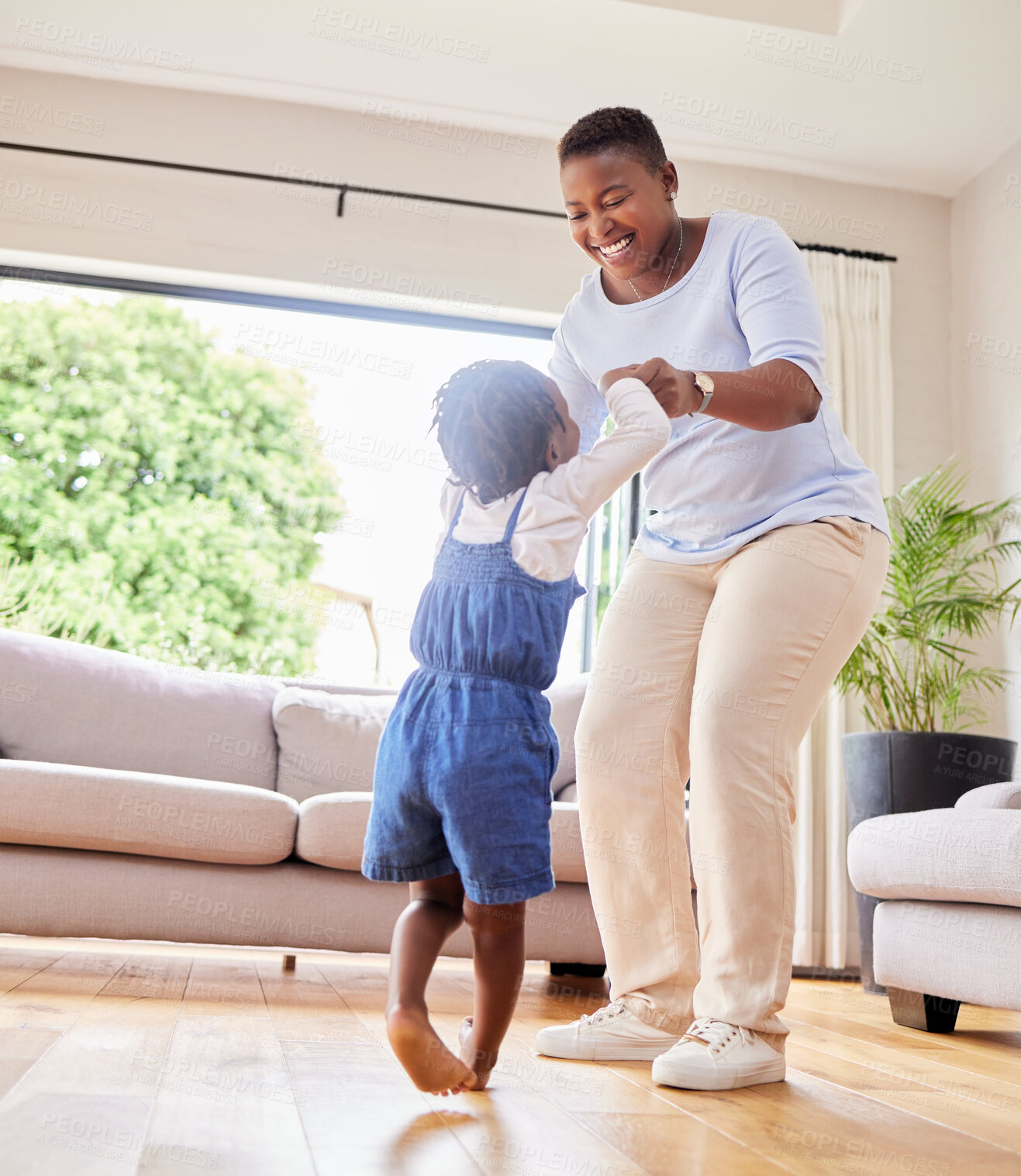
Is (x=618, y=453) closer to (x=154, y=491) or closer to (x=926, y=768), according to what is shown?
(x=926, y=768)

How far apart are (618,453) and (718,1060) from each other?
2.43ft

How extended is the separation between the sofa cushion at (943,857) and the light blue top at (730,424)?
2.14 feet

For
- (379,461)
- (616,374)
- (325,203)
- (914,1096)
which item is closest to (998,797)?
(914,1096)

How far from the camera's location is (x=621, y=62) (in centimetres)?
375

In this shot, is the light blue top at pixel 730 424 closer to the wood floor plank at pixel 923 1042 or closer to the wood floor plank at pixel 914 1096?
the wood floor plank at pixel 914 1096

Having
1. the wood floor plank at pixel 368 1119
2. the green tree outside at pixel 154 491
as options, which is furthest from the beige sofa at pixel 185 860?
the green tree outside at pixel 154 491

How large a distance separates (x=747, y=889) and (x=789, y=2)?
10.1 feet

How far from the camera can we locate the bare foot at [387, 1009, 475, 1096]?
1.15 m

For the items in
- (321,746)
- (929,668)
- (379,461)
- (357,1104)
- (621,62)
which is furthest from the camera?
(379,461)

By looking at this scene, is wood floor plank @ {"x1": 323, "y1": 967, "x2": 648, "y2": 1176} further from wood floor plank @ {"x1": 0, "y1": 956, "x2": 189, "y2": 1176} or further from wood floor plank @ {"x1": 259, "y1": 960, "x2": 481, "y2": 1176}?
wood floor plank @ {"x1": 0, "y1": 956, "x2": 189, "y2": 1176}

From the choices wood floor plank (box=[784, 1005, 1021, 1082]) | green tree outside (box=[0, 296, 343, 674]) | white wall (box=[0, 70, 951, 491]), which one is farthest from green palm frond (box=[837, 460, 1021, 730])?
green tree outside (box=[0, 296, 343, 674])

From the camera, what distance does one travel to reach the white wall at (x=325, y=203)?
13.1 feet

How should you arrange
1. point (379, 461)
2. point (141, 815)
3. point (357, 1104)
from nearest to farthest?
point (357, 1104)
point (141, 815)
point (379, 461)

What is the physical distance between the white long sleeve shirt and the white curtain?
2.49 metres
